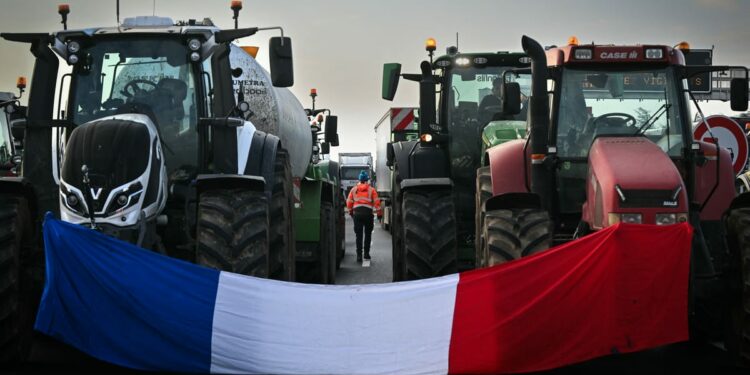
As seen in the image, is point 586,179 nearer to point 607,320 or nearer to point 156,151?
point 607,320

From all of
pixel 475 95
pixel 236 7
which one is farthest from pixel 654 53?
Answer: pixel 236 7

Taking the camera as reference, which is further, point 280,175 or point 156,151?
point 280,175

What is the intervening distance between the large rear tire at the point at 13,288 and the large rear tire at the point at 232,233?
1.47 m

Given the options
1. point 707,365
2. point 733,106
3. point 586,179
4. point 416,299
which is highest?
point 733,106

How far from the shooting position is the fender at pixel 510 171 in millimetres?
11227

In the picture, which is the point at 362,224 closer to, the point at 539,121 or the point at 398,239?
the point at 398,239

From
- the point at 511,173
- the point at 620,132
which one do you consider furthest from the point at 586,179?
the point at 511,173

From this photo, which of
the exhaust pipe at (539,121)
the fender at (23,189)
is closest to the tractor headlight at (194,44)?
the fender at (23,189)

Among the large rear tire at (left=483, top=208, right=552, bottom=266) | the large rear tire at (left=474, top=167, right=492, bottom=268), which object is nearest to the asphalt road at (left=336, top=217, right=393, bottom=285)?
the large rear tire at (left=474, top=167, right=492, bottom=268)

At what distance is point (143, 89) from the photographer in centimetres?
995

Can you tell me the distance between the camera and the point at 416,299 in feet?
26.1

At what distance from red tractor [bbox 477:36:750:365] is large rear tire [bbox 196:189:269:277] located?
212cm

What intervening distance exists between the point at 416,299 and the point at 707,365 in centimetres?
267

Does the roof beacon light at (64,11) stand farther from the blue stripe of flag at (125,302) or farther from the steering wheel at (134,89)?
the blue stripe of flag at (125,302)
